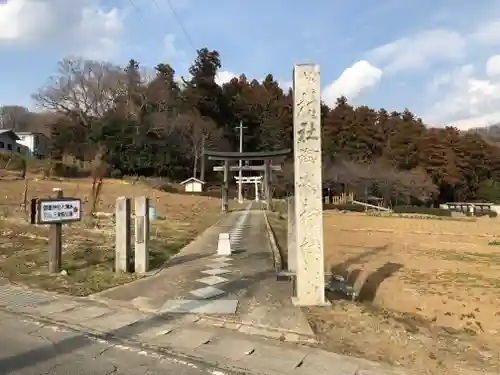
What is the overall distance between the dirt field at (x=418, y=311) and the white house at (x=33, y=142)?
54569 mm

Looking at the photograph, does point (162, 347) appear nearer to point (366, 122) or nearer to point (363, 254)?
point (363, 254)

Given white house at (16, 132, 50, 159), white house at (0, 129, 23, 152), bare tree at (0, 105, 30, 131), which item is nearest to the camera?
white house at (0, 129, 23, 152)

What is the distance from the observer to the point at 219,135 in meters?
55.1

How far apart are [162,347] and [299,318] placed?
5.90ft

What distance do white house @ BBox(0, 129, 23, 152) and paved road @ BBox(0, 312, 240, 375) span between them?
5157 centimetres

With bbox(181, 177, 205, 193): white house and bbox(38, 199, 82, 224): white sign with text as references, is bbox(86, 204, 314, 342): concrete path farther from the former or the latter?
bbox(181, 177, 205, 193): white house

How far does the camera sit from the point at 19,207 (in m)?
19.0

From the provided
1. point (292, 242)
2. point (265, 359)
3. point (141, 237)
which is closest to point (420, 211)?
point (292, 242)

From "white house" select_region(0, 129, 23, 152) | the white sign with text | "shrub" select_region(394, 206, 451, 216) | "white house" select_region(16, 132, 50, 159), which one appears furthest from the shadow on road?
"white house" select_region(16, 132, 50, 159)

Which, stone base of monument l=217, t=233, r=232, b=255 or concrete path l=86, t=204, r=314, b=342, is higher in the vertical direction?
stone base of monument l=217, t=233, r=232, b=255

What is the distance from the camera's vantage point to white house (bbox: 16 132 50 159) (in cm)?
6070

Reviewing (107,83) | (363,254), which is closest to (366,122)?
(107,83)

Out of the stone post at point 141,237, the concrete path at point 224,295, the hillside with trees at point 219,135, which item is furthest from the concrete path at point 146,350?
the hillside with trees at point 219,135

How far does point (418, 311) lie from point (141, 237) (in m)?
5.01
